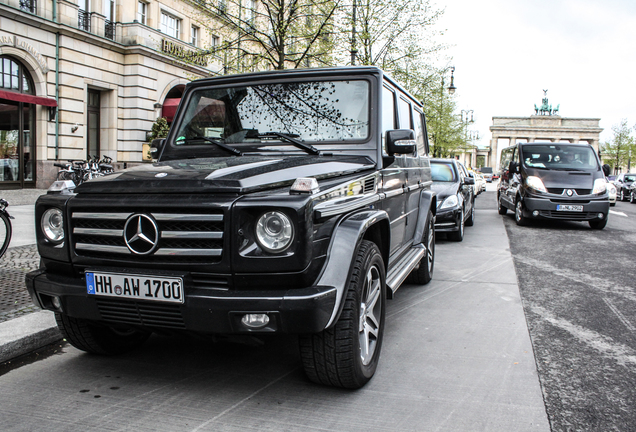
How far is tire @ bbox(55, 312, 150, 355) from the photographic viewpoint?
3.32 metres

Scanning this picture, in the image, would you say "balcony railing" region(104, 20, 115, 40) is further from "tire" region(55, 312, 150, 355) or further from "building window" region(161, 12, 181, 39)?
"tire" region(55, 312, 150, 355)

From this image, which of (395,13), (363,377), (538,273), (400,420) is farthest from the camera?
(395,13)

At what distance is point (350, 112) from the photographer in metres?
3.89

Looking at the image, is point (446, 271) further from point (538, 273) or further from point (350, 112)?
point (350, 112)

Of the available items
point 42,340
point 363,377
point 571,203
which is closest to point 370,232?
point 363,377

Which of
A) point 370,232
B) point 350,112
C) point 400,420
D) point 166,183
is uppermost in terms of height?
point 350,112

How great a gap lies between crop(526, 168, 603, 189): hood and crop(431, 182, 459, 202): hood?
3228 millimetres

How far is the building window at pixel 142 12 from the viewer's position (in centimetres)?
2148

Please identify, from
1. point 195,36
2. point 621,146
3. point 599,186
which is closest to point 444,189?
point 599,186

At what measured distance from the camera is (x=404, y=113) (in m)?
4.99

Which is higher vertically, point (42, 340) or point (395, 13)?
point (395, 13)

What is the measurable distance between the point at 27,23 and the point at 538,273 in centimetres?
1702

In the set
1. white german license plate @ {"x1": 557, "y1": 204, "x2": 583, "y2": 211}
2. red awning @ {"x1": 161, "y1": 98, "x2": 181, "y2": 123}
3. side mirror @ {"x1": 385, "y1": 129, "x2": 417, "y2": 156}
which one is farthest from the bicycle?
red awning @ {"x1": 161, "y1": 98, "x2": 181, "y2": 123}

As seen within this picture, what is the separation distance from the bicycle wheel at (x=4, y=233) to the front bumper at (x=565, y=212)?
33.6ft
